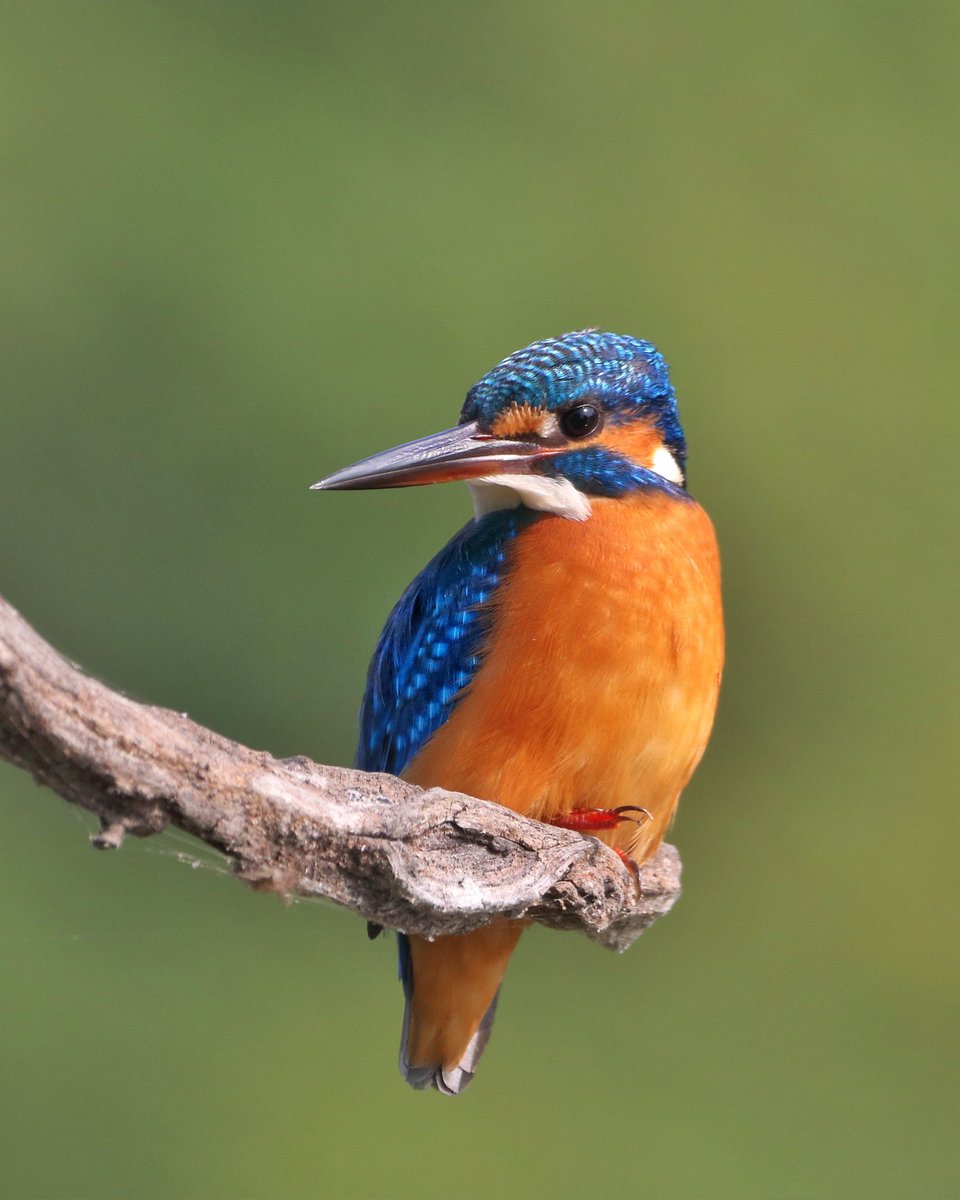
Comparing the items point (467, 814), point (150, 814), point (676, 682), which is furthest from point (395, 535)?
point (150, 814)

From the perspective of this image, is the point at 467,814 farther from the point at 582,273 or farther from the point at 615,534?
the point at 582,273

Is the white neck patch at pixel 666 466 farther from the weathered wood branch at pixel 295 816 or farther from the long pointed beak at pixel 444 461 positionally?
the weathered wood branch at pixel 295 816

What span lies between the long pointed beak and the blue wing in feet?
0.37

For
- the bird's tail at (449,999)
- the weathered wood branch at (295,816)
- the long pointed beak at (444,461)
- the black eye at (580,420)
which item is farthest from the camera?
the bird's tail at (449,999)

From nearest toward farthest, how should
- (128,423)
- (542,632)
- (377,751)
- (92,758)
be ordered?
(92,758) → (542,632) → (377,751) → (128,423)

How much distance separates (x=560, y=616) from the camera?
199 centimetres

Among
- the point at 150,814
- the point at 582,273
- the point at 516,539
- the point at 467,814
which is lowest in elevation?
the point at 150,814

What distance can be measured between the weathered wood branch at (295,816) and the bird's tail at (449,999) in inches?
10.1

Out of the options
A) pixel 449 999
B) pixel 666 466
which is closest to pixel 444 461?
pixel 666 466

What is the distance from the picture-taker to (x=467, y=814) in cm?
164

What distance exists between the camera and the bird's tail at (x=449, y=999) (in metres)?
2.15

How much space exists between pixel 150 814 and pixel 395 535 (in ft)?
9.14

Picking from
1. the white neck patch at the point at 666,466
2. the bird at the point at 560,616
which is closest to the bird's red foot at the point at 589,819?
the bird at the point at 560,616

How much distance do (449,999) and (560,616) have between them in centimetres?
64
